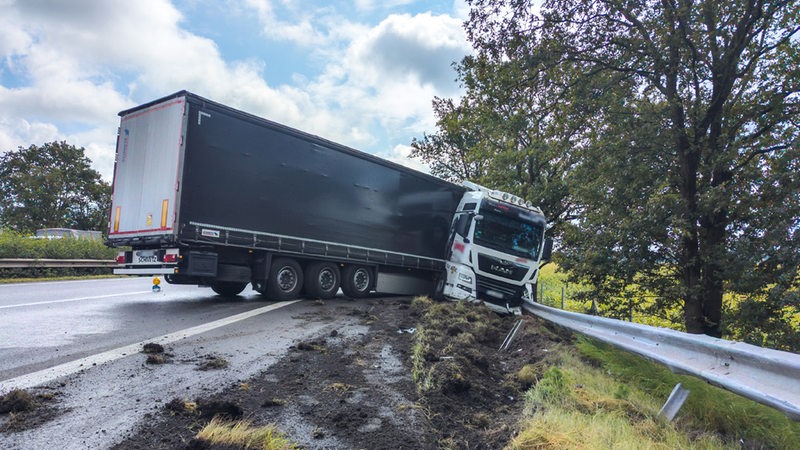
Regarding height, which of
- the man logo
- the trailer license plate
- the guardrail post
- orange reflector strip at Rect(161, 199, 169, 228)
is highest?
orange reflector strip at Rect(161, 199, 169, 228)

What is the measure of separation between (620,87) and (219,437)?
33.6 ft

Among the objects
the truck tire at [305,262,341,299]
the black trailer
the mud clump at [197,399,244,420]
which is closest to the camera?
the mud clump at [197,399,244,420]

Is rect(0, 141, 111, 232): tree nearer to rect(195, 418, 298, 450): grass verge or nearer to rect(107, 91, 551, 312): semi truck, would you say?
rect(107, 91, 551, 312): semi truck

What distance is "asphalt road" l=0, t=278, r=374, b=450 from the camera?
3.02 metres

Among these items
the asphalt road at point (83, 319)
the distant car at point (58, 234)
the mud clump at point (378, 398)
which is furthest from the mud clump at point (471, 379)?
the distant car at point (58, 234)

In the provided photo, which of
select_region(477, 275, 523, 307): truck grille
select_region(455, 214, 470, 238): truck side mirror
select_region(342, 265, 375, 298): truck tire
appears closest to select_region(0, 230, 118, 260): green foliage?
select_region(342, 265, 375, 298): truck tire

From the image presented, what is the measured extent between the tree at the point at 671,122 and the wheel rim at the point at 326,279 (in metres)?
5.76

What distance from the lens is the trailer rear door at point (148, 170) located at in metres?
8.63

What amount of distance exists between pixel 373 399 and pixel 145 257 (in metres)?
7.45

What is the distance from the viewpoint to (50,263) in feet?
57.9

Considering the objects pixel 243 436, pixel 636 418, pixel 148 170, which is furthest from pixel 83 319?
pixel 636 418

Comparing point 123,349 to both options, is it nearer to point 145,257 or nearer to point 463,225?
point 145,257

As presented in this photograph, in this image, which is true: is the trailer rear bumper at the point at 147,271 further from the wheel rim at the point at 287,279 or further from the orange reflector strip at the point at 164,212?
the wheel rim at the point at 287,279

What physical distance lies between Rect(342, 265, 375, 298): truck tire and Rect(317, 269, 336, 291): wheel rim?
0.56 m
